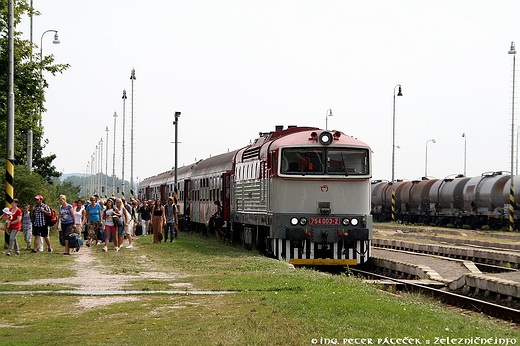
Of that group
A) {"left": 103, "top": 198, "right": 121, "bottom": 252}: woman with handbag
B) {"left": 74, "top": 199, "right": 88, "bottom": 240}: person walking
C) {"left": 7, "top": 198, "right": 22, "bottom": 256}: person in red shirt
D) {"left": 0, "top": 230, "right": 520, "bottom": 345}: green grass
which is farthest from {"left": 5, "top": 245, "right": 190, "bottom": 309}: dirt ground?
{"left": 74, "top": 199, "right": 88, "bottom": 240}: person walking

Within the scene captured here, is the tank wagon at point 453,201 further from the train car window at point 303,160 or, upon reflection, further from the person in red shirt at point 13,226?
the person in red shirt at point 13,226

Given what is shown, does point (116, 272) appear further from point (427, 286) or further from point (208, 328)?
point (208, 328)

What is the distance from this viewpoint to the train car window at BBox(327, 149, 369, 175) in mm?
25984

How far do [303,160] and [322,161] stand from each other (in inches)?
20.2

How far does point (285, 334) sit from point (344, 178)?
1407 centimetres

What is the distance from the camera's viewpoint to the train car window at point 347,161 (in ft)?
85.3

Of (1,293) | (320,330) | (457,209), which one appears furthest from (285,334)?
(457,209)

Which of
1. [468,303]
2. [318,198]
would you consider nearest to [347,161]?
[318,198]

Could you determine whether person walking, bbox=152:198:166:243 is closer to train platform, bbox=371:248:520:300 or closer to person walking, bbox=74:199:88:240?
person walking, bbox=74:199:88:240

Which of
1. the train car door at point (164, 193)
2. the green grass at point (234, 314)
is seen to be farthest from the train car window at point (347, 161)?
the train car door at point (164, 193)

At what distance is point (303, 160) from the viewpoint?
26.0 metres

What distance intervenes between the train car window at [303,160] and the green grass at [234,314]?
422 cm

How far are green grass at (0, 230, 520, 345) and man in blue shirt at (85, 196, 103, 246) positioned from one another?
37.7 feet

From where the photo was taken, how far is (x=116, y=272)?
2270 cm
